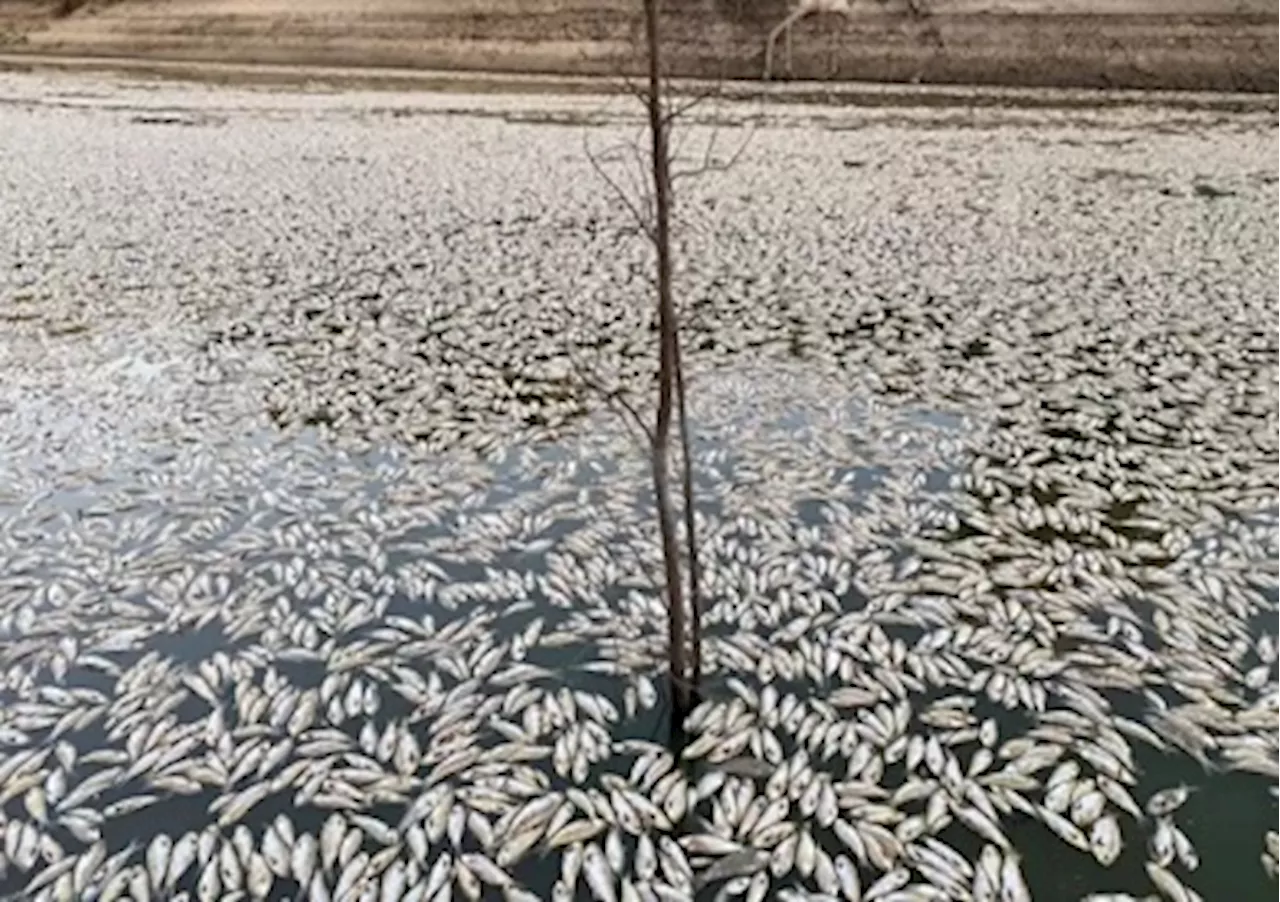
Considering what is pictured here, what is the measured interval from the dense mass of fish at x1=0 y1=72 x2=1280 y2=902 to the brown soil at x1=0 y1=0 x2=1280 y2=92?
1456cm

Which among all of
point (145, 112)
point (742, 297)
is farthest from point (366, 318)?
Answer: point (145, 112)

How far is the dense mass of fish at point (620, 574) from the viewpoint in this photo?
362 cm

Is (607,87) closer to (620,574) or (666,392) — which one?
(620,574)

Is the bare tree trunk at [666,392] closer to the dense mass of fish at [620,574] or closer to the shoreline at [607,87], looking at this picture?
the dense mass of fish at [620,574]

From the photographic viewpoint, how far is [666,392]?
4.02 metres

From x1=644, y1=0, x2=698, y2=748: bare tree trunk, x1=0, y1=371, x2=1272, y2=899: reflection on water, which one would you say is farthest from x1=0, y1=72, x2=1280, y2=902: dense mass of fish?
x1=644, y1=0, x2=698, y2=748: bare tree trunk

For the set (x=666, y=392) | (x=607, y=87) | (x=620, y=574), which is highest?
(x=666, y=392)

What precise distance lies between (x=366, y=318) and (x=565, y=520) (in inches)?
164

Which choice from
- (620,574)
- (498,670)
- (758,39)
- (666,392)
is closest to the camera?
(666,392)

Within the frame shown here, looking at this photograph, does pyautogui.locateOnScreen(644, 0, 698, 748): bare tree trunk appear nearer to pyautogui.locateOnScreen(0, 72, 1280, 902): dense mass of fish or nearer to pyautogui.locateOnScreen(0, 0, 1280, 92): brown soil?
pyautogui.locateOnScreen(0, 72, 1280, 902): dense mass of fish

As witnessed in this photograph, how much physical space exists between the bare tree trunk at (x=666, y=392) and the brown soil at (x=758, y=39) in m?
21.6

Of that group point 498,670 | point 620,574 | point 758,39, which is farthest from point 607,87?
point 498,670

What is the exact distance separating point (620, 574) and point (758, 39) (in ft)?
78.3

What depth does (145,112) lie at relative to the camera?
21.8m
